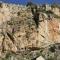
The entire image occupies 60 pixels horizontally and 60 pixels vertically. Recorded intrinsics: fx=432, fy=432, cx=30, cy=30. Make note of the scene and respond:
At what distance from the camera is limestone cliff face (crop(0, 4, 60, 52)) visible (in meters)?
35.8

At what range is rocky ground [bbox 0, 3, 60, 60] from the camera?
34.8 m

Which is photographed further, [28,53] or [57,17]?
[57,17]

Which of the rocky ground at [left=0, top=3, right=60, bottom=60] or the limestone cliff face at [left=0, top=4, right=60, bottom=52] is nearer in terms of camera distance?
the rocky ground at [left=0, top=3, right=60, bottom=60]

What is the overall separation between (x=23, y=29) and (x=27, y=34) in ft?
1.84

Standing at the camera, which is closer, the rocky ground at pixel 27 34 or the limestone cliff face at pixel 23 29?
the rocky ground at pixel 27 34

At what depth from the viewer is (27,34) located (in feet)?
119

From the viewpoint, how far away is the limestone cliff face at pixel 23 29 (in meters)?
35.8

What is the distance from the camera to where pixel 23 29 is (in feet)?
119

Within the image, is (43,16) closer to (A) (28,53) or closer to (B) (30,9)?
(B) (30,9)

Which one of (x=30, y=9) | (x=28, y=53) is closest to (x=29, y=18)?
(x=30, y=9)

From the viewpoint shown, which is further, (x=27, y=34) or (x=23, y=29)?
(x=23, y=29)

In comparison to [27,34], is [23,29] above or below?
above

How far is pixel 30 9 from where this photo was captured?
38.1 metres

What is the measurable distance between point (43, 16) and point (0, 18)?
12.2 ft
